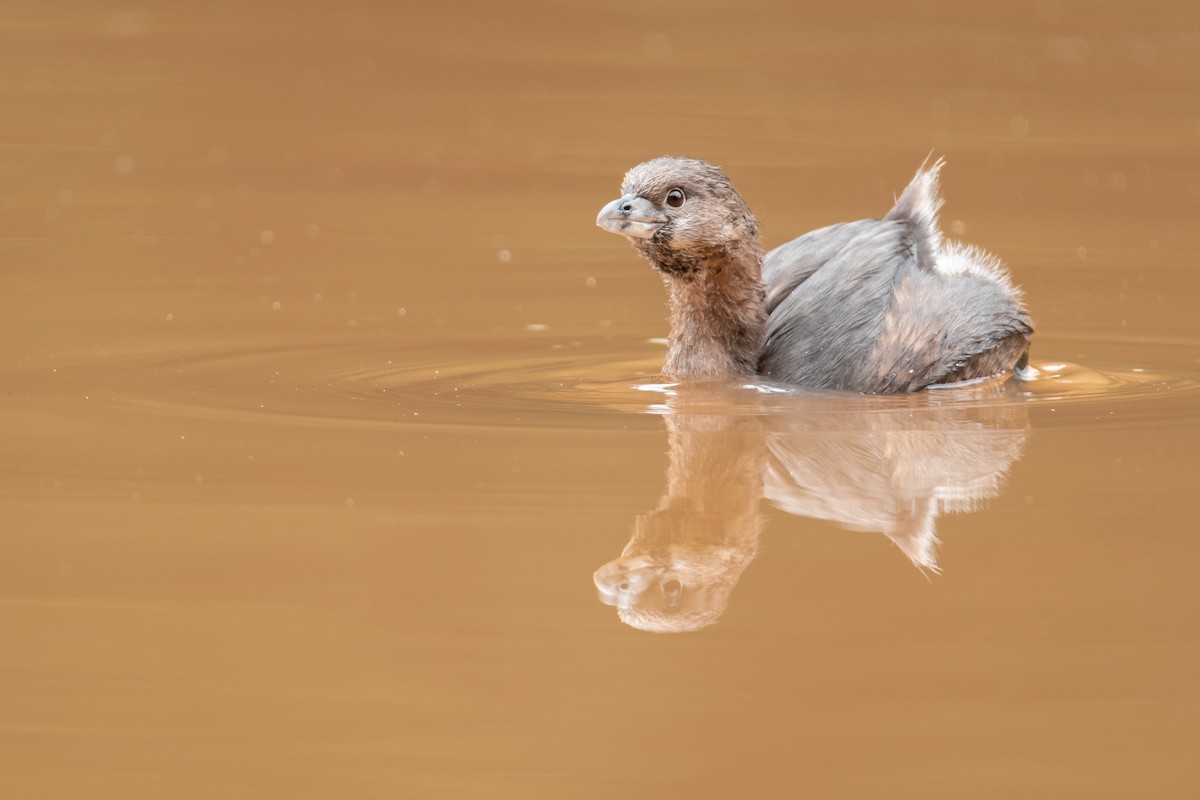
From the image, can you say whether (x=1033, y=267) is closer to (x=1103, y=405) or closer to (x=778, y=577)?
(x=1103, y=405)

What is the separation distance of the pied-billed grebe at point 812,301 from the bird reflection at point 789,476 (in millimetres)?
215

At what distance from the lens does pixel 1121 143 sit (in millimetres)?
13789

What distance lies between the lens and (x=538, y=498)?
5516mm

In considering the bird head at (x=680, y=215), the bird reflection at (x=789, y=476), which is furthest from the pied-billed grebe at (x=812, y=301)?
the bird reflection at (x=789, y=476)

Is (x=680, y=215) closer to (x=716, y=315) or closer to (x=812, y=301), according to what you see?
(x=716, y=315)

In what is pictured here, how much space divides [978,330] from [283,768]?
4.54 metres

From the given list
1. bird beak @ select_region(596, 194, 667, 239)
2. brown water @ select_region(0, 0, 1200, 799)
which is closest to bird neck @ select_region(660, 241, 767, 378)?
brown water @ select_region(0, 0, 1200, 799)

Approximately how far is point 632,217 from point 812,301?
931mm

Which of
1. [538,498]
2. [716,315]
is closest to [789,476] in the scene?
[538,498]

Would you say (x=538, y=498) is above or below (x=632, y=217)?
below

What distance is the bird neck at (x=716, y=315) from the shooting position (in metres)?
7.71

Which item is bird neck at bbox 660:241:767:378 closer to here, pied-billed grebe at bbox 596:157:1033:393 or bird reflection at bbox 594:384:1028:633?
pied-billed grebe at bbox 596:157:1033:393

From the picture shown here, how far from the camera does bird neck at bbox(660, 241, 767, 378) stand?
771cm

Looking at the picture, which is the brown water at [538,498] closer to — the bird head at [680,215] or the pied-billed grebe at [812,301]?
the pied-billed grebe at [812,301]
